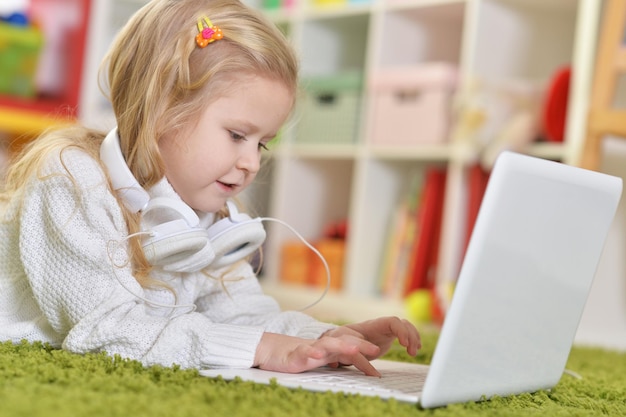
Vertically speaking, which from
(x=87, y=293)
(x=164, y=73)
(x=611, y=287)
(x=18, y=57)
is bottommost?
(x=611, y=287)

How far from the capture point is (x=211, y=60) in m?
1.08

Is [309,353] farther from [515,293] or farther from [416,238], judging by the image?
[416,238]

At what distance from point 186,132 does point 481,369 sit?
1.52 ft

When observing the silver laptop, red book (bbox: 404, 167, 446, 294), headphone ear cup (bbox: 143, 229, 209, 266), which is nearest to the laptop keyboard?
the silver laptop

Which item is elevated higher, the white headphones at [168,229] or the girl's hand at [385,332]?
the white headphones at [168,229]

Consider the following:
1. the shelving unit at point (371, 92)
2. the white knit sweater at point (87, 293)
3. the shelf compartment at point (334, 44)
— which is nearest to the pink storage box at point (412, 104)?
the shelving unit at point (371, 92)

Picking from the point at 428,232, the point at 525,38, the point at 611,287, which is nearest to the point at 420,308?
the point at 428,232

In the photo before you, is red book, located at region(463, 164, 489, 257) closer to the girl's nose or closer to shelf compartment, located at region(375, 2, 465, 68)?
shelf compartment, located at region(375, 2, 465, 68)

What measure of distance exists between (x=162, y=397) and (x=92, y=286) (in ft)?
0.82

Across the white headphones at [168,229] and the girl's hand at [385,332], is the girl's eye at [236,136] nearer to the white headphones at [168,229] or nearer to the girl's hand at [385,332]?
the white headphones at [168,229]

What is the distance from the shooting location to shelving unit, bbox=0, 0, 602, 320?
2.35 m

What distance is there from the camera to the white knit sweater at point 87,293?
A: 3.10 feet

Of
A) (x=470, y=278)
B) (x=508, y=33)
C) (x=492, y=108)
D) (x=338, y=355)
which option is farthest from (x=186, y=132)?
(x=508, y=33)

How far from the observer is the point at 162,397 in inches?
29.6
